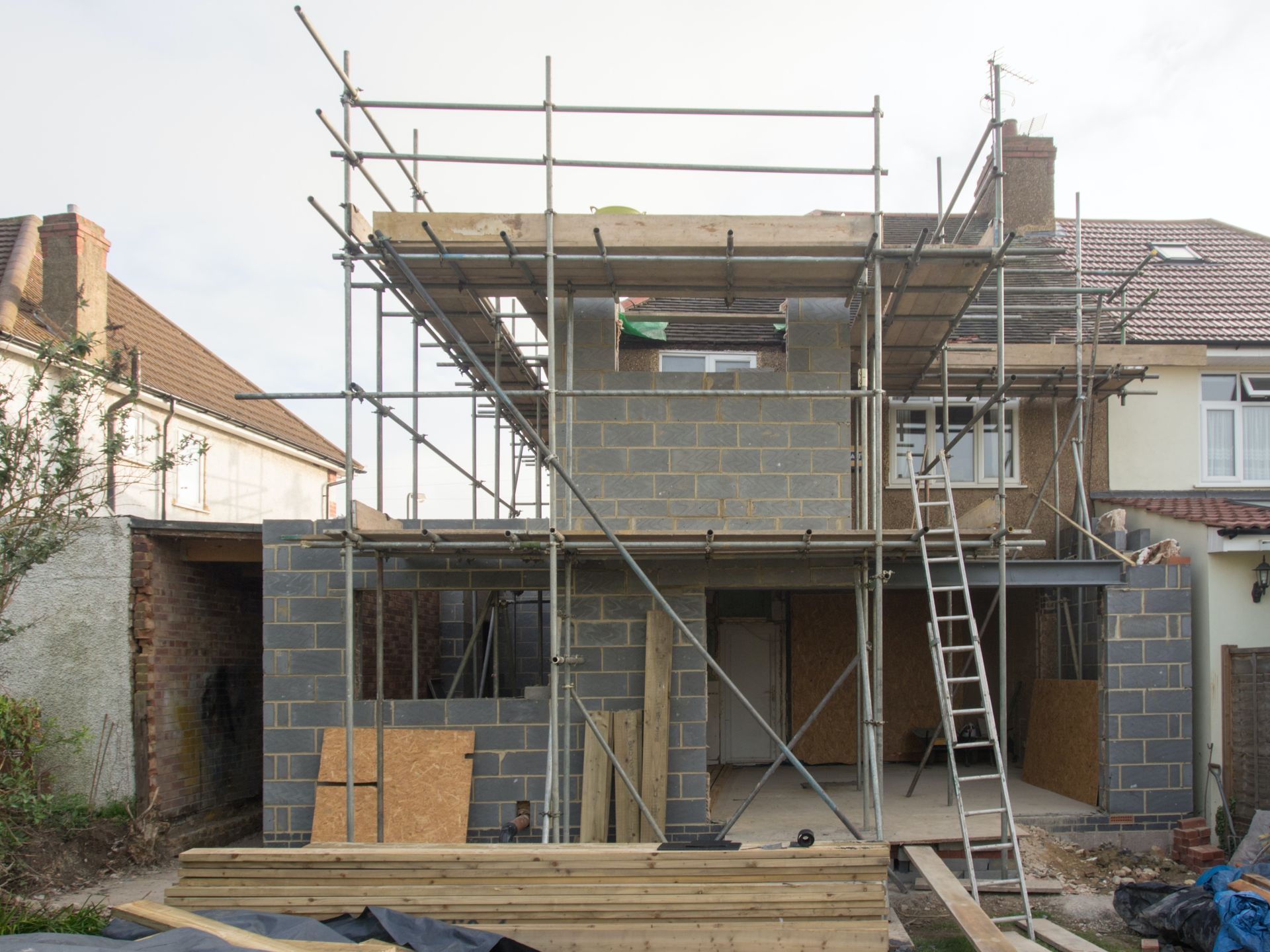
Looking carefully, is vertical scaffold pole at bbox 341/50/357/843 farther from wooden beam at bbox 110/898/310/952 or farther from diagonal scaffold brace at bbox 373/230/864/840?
wooden beam at bbox 110/898/310/952

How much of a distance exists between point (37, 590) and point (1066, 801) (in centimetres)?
1044

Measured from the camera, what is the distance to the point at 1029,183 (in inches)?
586

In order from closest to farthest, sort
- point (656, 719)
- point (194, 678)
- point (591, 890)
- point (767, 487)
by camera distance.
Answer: point (591, 890)
point (656, 719)
point (767, 487)
point (194, 678)

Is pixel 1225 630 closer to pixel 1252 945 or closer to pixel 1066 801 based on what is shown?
pixel 1066 801

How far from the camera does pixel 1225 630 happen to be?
33.2ft

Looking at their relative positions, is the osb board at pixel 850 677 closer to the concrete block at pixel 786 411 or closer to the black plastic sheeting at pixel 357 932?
the concrete block at pixel 786 411

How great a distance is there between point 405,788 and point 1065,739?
22.2ft

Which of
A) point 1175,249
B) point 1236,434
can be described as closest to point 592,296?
point 1236,434

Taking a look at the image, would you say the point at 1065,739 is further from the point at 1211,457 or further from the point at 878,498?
the point at 878,498

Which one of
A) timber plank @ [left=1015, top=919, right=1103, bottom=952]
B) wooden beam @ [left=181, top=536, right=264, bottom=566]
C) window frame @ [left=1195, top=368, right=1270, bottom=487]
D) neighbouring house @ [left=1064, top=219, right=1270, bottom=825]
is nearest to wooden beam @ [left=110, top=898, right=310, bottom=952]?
wooden beam @ [left=181, top=536, right=264, bottom=566]

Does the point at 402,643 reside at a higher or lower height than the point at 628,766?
higher

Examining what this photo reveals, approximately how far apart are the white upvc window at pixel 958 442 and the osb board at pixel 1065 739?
101 inches

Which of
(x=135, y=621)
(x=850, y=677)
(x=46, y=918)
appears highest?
(x=135, y=621)

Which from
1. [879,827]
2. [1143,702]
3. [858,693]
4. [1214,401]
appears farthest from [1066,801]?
[1214,401]
